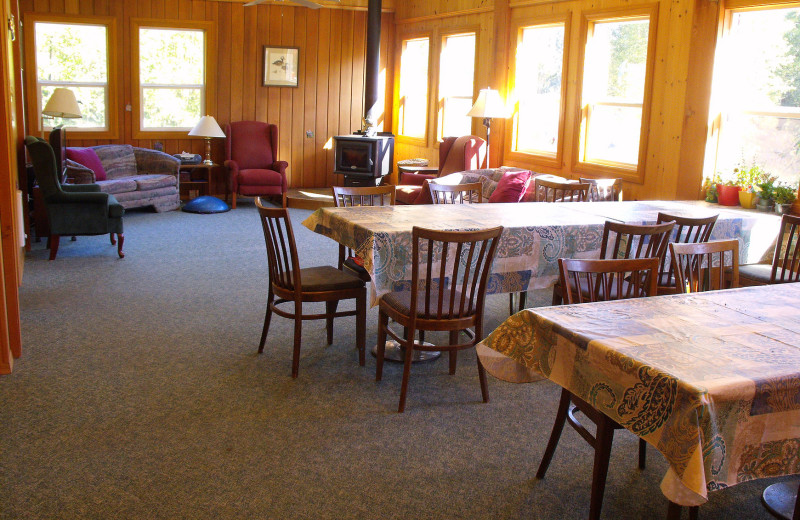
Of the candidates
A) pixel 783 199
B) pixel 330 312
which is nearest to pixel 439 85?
pixel 783 199

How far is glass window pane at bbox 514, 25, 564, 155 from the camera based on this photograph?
756 cm

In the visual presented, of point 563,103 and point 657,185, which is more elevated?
point 563,103

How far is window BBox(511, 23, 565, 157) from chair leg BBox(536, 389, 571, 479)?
5028 mm

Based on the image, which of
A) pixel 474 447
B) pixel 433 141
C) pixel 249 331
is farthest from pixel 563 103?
pixel 474 447

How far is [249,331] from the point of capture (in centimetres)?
445

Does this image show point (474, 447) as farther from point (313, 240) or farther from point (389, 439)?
point (313, 240)

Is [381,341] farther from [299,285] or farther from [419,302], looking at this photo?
[299,285]

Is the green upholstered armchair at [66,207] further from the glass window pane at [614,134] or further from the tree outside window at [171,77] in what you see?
the glass window pane at [614,134]

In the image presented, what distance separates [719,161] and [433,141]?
15.0 ft

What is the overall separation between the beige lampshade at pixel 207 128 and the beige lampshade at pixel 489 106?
3301mm

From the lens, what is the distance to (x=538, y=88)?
7840mm

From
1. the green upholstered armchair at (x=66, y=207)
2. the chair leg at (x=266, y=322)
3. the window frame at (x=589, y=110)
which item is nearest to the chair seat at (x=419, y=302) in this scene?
the chair leg at (x=266, y=322)

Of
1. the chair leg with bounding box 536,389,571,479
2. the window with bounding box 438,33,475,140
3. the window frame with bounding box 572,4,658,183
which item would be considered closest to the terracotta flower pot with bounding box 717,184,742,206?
the window frame with bounding box 572,4,658,183

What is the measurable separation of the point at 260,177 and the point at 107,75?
2.34m
